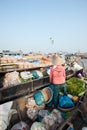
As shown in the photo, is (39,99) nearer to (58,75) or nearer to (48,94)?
(48,94)

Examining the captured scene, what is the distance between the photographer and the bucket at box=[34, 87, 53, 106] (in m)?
4.83

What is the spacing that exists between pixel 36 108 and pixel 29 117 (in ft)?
1.19

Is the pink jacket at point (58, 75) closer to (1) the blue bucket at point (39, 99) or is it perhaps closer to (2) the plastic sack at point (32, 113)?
(1) the blue bucket at point (39, 99)

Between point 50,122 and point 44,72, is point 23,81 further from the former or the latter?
point 50,122

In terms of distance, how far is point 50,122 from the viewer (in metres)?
3.63

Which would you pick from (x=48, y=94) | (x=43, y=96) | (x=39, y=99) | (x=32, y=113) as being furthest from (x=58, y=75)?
(x=32, y=113)

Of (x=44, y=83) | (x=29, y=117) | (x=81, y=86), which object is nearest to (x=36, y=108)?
(x=29, y=117)

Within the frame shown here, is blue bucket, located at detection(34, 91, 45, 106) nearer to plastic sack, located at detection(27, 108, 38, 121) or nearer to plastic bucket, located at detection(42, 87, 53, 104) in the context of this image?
plastic bucket, located at detection(42, 87, 53, 104)

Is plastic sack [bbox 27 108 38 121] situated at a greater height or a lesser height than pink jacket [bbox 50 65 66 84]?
lesser

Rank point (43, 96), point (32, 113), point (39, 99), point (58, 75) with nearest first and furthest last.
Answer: point (32, 113), point (39, 99), point (43, 96), point (58, 75)

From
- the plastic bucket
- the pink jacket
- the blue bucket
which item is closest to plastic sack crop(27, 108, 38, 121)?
the blue bucket

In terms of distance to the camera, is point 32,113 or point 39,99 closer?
point 32,113

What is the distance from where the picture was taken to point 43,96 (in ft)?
16.7

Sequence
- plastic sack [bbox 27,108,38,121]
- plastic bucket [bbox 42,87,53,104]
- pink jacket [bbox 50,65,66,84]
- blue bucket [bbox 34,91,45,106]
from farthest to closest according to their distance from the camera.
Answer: pink jacket [bbox 50,65,66,84] < plastic bucket [bbox 42,87,53,104] < blue bucket [bbox 34,91,45,106] < plastic sack [bbox 27,108,38,121]
